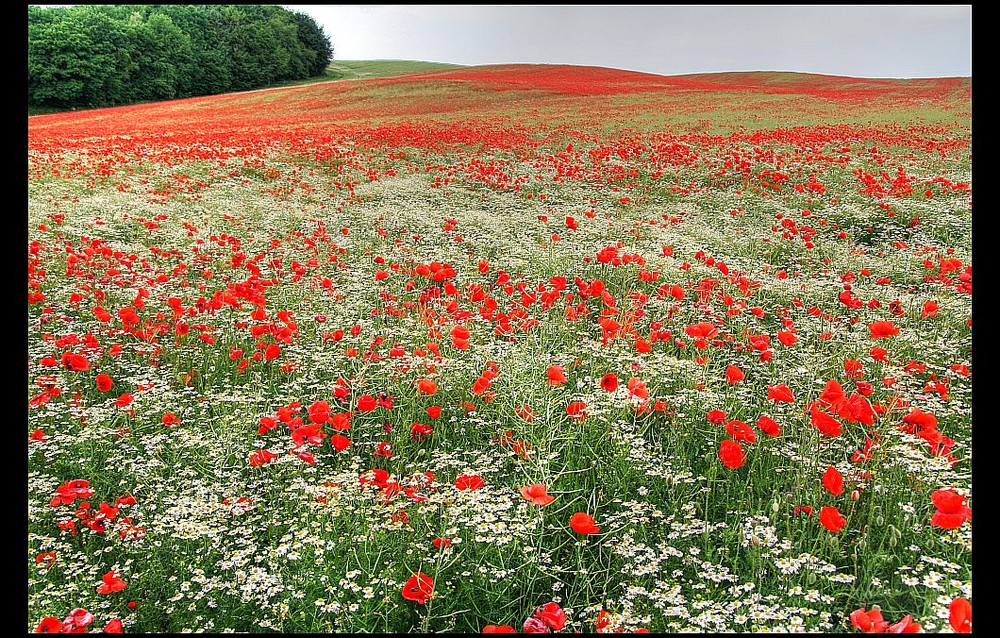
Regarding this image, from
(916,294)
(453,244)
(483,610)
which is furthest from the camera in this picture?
(453,244)

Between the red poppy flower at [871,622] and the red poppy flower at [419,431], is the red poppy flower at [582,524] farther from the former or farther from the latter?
the red poppy flower at [419,431]

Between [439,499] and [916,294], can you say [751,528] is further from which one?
[916,294]

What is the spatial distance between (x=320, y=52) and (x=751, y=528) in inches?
1744

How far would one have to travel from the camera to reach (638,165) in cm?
1198

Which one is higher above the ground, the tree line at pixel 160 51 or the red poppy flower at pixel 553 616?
the tree line at pixel 160 51

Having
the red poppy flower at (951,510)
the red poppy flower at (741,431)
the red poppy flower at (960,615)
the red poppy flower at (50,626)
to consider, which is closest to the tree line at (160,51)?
the red poppy flower at (50,626)

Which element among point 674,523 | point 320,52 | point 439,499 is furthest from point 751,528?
point 320,52

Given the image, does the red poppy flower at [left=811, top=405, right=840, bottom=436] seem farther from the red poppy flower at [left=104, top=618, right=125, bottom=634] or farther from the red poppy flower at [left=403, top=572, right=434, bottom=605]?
the red poppy flower at [left=104, top=618, right=125, bottom=634]

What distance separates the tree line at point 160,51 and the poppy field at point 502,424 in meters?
30.6

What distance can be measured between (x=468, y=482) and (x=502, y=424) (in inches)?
26.1

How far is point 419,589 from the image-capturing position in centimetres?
190

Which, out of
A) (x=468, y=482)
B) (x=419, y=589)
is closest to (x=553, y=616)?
(x=419, y=589)

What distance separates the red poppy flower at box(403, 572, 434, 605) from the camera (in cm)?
186

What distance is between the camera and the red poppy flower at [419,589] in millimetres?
1864
